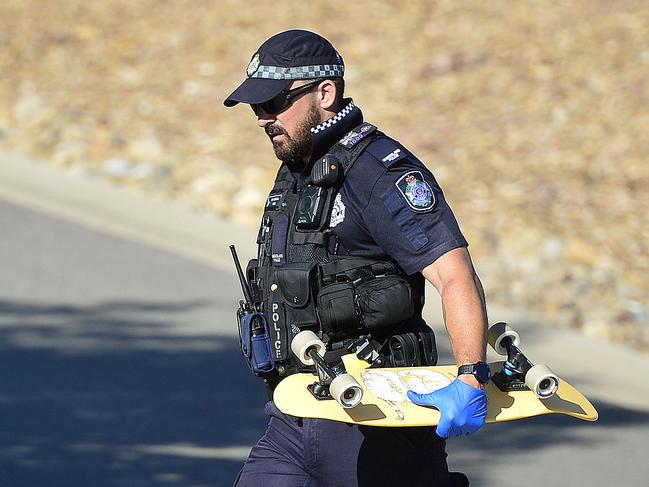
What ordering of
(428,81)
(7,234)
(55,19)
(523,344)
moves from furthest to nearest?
(55,19) < (428,81) < (7,234) < (523,344)

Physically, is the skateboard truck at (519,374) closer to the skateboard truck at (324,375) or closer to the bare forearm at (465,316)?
the bare forearm at (465,316)

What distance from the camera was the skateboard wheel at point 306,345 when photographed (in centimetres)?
342

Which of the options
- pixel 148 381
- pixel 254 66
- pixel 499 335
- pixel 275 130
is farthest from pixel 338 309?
pixel 148 381

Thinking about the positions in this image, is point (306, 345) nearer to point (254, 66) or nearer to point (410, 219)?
point (410, 219)

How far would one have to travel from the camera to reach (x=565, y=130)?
39.8 feet

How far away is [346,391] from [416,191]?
63 centimetres

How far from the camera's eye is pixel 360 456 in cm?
363

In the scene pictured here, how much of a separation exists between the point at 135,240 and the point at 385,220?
626 centimetres

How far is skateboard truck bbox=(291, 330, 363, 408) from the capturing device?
3.17m

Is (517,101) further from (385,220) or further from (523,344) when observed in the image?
(385,220)

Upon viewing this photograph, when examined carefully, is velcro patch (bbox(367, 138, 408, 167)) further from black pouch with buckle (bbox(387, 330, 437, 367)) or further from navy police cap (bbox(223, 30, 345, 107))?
black pouch with buckle (bbox(387, 330, 437, 367))

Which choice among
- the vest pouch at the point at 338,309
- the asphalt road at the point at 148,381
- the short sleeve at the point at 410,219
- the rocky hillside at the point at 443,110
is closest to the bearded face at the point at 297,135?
the short sleeve at the point at 410,219

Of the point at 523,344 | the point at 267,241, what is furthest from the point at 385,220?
the point at 523,344

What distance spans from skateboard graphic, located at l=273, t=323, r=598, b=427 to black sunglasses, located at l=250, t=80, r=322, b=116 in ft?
2.20
